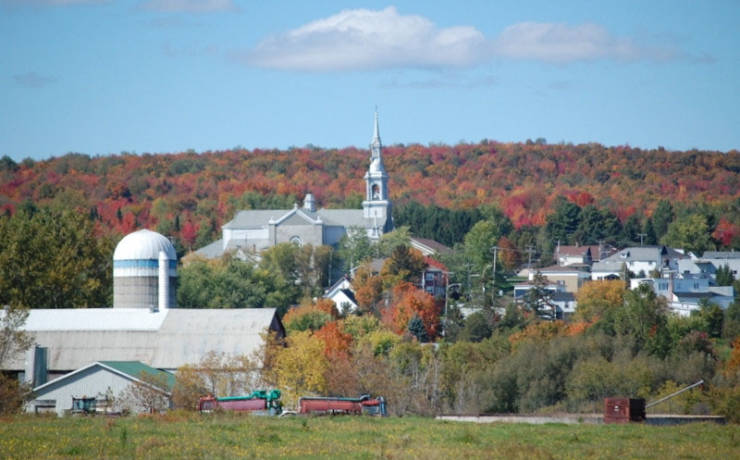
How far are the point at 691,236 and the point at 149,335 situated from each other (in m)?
106

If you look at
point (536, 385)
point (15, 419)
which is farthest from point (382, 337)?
point (15, 419)

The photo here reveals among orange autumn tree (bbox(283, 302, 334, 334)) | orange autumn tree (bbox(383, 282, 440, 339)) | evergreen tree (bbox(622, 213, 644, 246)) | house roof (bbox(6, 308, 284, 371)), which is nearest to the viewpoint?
house roof (bbox(6, 308, 284, 371))

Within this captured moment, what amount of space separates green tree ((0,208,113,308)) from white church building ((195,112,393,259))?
54867 mm

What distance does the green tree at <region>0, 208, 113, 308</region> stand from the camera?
259ft

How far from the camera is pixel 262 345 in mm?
58188

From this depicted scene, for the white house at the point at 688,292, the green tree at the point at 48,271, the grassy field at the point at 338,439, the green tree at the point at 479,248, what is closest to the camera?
the grassy field at the point at 338,439

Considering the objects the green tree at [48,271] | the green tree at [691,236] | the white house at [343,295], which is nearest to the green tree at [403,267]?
the white house at [343,295]

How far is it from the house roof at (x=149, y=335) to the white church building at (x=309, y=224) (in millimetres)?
77820

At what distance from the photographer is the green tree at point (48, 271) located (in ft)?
259

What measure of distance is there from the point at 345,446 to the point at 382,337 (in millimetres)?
52390

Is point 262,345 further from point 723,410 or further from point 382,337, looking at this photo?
point 382,337

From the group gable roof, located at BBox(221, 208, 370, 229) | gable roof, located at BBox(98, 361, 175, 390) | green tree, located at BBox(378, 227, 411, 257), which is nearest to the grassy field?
gable roof, located at BBox(98, 361, 175, 390)

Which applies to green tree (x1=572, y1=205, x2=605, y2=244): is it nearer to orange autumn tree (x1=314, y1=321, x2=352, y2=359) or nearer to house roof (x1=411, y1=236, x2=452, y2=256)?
house roof (x1=411, y1=236, x2=452, y2=256)

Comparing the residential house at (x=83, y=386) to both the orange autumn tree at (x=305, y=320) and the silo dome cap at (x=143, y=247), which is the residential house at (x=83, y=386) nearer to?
the silo dome cap at (x=143, y=247)
